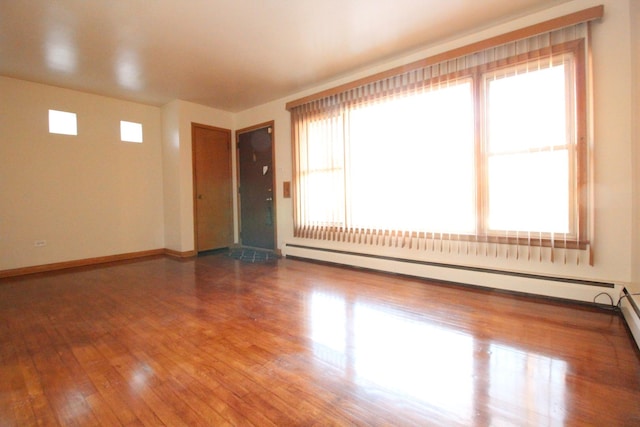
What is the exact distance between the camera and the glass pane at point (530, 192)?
8.41ft

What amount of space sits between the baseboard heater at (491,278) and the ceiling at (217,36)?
99.6 inches

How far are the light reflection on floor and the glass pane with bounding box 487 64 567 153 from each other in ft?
6.23

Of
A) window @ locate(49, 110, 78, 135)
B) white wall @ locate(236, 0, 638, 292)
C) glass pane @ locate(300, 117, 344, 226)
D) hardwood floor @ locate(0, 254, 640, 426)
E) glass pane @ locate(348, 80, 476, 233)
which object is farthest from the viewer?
window @ locate(49, 110, 78, 135)

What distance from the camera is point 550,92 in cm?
260

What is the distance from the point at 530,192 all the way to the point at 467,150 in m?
0.72

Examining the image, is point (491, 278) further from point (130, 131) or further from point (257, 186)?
point (130, 131)

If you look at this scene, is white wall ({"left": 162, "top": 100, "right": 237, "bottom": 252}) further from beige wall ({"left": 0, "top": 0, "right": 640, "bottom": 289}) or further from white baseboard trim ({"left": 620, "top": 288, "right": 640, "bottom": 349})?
white baseboard trim ({"left": 620, "top": 288, "right": 640, "bottom": 349})

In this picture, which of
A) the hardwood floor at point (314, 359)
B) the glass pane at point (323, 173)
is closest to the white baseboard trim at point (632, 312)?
the hardwood floor at point (314, 359)

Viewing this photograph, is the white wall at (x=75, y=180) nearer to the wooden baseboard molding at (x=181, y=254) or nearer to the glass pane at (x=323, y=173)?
the wooden baseboard molding at (x=181, y=254)

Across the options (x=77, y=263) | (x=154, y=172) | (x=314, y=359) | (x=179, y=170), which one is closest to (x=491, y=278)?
(x=314, y=359)

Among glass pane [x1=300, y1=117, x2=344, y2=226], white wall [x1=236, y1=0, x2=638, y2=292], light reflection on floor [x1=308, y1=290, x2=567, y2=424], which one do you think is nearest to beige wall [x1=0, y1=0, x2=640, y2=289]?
white wall [x1=236, y1=0, x2=638, y2=292]

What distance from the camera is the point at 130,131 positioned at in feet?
16.6

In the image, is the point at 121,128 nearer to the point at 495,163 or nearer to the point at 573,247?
the point at 495,163

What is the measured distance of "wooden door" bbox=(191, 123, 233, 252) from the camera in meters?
5.34
